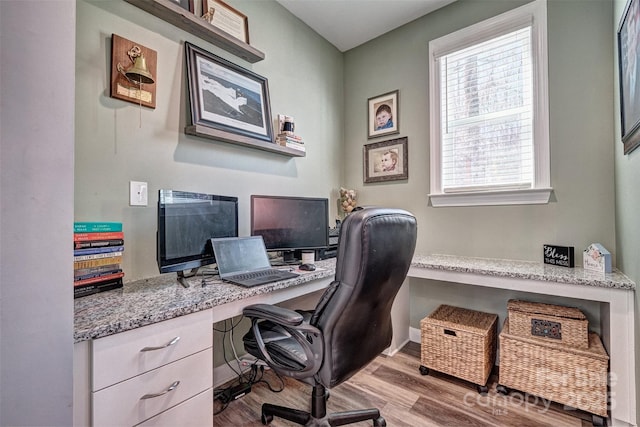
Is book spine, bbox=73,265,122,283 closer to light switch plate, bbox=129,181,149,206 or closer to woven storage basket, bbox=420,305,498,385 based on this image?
light switch plate, bbox=129,181,149,206

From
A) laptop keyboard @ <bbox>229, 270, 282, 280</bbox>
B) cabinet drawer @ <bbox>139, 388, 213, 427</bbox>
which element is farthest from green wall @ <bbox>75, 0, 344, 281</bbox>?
cabinet drawer @ <bbox>139, 388, 213, 427</bbox>

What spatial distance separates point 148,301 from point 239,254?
0.56 metres

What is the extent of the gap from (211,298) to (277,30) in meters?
2.19

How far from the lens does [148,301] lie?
112 centimetres

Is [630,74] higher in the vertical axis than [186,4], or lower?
lower

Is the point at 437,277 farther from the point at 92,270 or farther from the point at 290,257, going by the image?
the point at 92,270

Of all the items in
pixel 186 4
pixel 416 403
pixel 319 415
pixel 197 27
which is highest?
pixel 186 4

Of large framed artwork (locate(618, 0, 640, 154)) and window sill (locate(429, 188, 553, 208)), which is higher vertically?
large framed artwork (locate(618, 0, 640, 154))

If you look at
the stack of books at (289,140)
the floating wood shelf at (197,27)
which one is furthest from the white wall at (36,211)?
the stack of books at (289,140)

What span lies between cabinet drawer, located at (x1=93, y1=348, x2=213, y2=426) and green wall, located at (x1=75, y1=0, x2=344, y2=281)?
2.20 ft

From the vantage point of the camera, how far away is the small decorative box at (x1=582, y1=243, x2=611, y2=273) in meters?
1.60

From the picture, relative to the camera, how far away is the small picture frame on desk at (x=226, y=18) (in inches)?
71.2

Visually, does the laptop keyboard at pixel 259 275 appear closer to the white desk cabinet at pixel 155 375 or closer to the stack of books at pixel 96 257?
the white desk cabinet at pixel 155 375

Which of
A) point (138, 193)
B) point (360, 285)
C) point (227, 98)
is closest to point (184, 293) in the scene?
point (138, 193)
